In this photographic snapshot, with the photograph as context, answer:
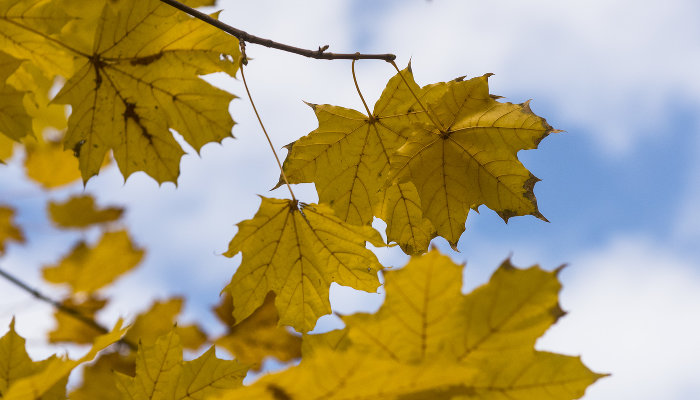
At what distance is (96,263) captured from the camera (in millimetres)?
3400

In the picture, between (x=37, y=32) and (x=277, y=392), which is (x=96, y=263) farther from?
(x=277, y=392)

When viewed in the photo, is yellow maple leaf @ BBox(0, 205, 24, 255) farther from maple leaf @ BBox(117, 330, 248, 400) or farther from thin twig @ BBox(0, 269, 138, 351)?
maple leaf @ BBox(117, 330, 248, 400)

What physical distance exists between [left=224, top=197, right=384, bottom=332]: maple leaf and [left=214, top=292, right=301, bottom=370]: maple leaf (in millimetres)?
1716

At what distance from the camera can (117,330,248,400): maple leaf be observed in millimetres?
1370

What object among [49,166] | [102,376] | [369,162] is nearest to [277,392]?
[369,162]

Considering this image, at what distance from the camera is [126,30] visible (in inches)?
73.0

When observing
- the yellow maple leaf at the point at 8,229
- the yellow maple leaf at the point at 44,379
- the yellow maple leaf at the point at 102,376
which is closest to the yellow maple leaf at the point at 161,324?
the yellow maple leaf at the point at 102,376


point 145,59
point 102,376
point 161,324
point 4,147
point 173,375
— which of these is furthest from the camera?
point 161,324

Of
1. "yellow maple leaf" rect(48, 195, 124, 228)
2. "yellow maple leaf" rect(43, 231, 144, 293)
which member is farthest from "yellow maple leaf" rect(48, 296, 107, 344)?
"yellow maple leaf" rect(48, 195, 124, 228)

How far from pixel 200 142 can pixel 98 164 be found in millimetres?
355

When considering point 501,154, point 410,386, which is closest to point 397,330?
point 410,386

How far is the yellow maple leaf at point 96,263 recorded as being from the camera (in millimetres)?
3338

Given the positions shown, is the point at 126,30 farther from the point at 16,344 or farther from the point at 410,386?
the point at 410,386

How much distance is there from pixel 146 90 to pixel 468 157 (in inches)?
44.7
